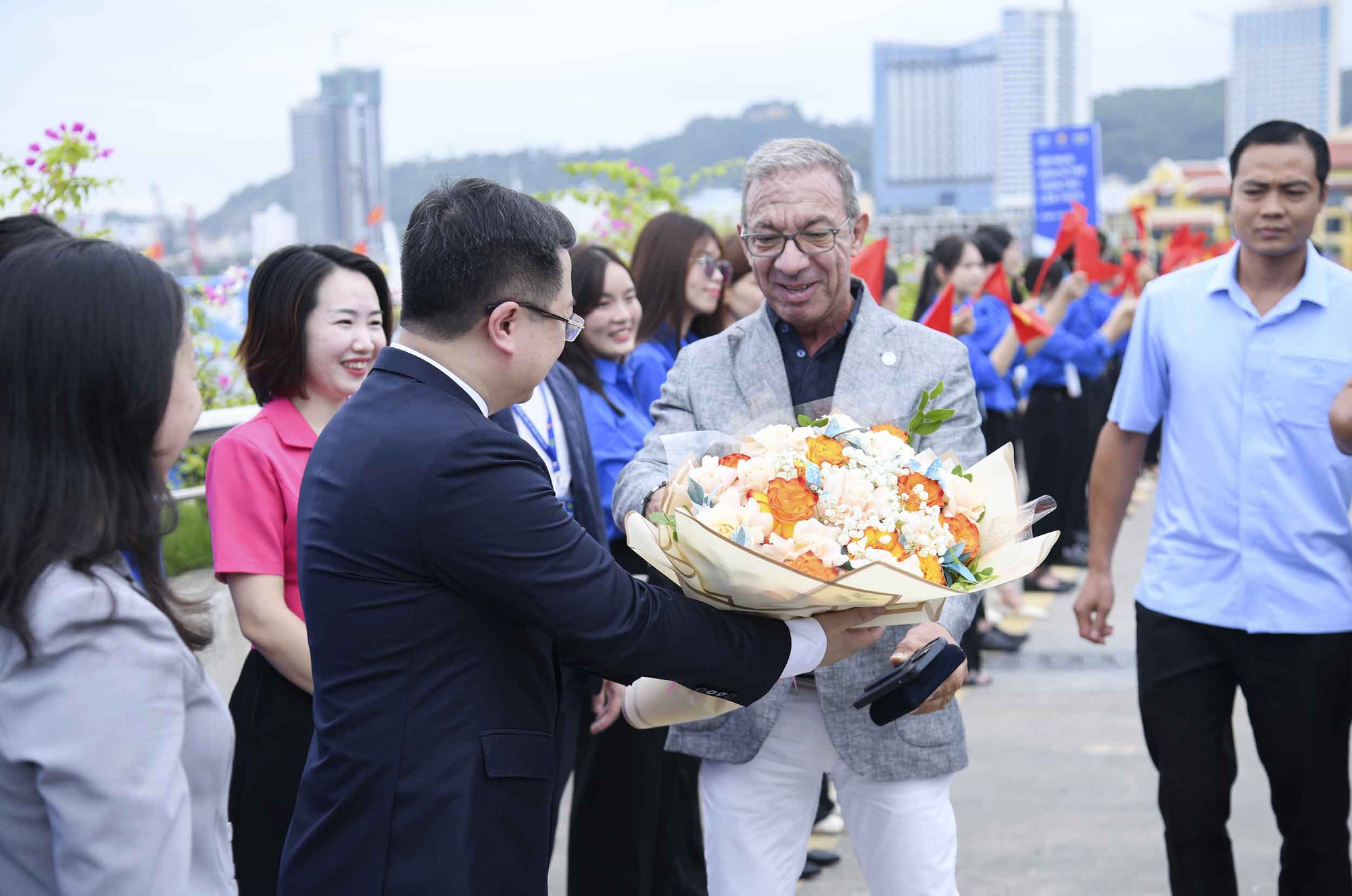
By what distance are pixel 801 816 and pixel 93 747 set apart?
5.54 feet

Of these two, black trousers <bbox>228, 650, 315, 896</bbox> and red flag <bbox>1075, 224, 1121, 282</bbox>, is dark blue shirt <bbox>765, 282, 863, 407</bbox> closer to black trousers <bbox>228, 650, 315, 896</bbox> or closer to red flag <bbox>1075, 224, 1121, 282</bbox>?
black trousers <bbox>228, 650, 315, 896</bbox>

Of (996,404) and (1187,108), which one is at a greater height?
(1187,108)

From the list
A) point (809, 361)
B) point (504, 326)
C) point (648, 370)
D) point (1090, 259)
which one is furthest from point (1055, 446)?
point (504, 326)

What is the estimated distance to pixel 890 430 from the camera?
7.57 ft

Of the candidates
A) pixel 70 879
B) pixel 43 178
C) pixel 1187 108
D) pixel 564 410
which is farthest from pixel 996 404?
pixel 1187 108

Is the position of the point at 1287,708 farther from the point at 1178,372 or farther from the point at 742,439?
the point at 742,439

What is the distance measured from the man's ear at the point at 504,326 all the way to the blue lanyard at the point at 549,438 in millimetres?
1427

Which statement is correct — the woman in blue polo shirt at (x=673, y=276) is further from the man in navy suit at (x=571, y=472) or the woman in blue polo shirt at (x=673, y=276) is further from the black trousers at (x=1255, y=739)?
the black trousers at (x=1255, y=739)

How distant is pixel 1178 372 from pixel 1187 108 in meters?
111

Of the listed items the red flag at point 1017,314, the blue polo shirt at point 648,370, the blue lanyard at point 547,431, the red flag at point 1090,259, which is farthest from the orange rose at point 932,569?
the red flag at point 1090,259

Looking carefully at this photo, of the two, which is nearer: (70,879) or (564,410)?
(70,879)

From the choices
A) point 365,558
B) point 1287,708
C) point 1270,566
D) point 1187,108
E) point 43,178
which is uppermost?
point 1187,108

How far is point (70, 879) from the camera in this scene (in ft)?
4.91

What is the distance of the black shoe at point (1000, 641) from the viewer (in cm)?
728
